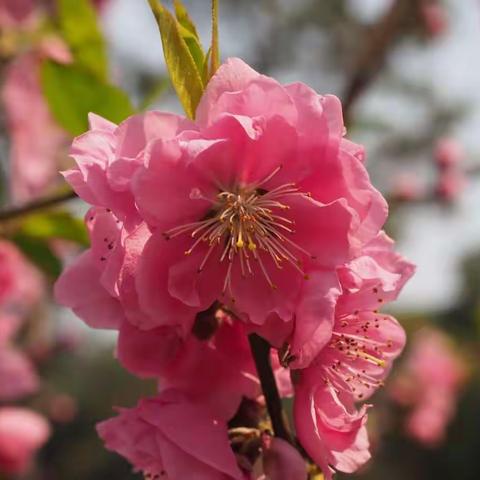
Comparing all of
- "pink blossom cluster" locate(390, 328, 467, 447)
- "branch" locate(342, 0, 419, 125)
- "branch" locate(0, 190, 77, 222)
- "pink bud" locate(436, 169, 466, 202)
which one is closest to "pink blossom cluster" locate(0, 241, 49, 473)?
"branch" locate(0, 190, 77, 222)

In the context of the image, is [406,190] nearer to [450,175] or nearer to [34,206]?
[450,175]

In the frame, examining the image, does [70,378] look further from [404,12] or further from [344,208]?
[344,208]

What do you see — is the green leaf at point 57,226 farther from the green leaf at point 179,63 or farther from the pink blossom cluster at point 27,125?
the pink blossom cluster at point 27,125

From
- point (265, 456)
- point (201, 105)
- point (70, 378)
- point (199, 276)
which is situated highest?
point (201, 105)

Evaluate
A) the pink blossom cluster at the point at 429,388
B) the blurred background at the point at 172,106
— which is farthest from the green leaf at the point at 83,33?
the pink blossom cluster at the point at 429,388

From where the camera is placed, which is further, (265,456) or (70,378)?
(70,378)

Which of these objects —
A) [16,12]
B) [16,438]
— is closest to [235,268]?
[16,438]

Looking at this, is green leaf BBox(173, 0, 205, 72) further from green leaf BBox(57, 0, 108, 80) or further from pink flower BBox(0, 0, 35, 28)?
pink flower BBox(0, 0, 35, 28)

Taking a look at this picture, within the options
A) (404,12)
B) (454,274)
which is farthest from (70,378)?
(404,12)
